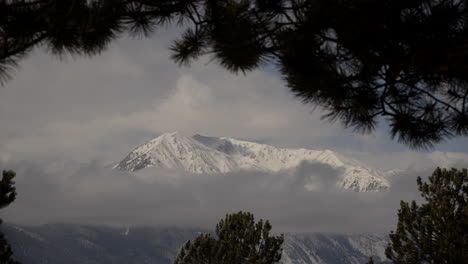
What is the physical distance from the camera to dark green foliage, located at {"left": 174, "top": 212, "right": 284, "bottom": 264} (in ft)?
47.6

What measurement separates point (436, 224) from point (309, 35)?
1106 centimetres

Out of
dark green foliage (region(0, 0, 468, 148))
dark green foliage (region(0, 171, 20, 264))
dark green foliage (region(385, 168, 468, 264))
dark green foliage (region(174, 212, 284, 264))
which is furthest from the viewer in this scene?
dark green foliage (region(174, 212, 284, 264))

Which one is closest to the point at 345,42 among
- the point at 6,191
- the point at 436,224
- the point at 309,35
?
the point at 309,35

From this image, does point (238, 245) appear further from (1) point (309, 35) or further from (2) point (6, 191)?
(1) point (309, 35)

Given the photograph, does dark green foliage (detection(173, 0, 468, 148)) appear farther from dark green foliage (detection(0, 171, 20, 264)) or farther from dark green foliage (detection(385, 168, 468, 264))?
dark green foliage (detection(385, 168, 468, 264))

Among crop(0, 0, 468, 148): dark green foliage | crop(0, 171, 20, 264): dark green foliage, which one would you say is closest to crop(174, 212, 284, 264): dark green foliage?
crop(0, 171, 20, 264): dark green foliage

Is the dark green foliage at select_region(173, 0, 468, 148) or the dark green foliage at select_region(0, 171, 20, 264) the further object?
the dark green foliage at select_region(0, 171, 20, 264)

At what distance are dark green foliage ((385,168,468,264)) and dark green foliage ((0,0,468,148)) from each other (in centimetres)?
884

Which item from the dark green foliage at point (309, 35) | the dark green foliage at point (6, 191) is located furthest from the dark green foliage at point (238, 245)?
the dark green foliage at point (309, 35)

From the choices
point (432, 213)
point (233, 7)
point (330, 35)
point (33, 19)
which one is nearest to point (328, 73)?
point (330, 35)

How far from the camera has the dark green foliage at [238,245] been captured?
1452cm

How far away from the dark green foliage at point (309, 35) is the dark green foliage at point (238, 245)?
34.3 ft

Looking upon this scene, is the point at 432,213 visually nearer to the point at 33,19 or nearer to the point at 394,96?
the point at 394,96

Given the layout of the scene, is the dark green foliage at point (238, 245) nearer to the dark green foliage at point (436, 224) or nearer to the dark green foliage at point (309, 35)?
the dark green foliage at point (436, 224)
